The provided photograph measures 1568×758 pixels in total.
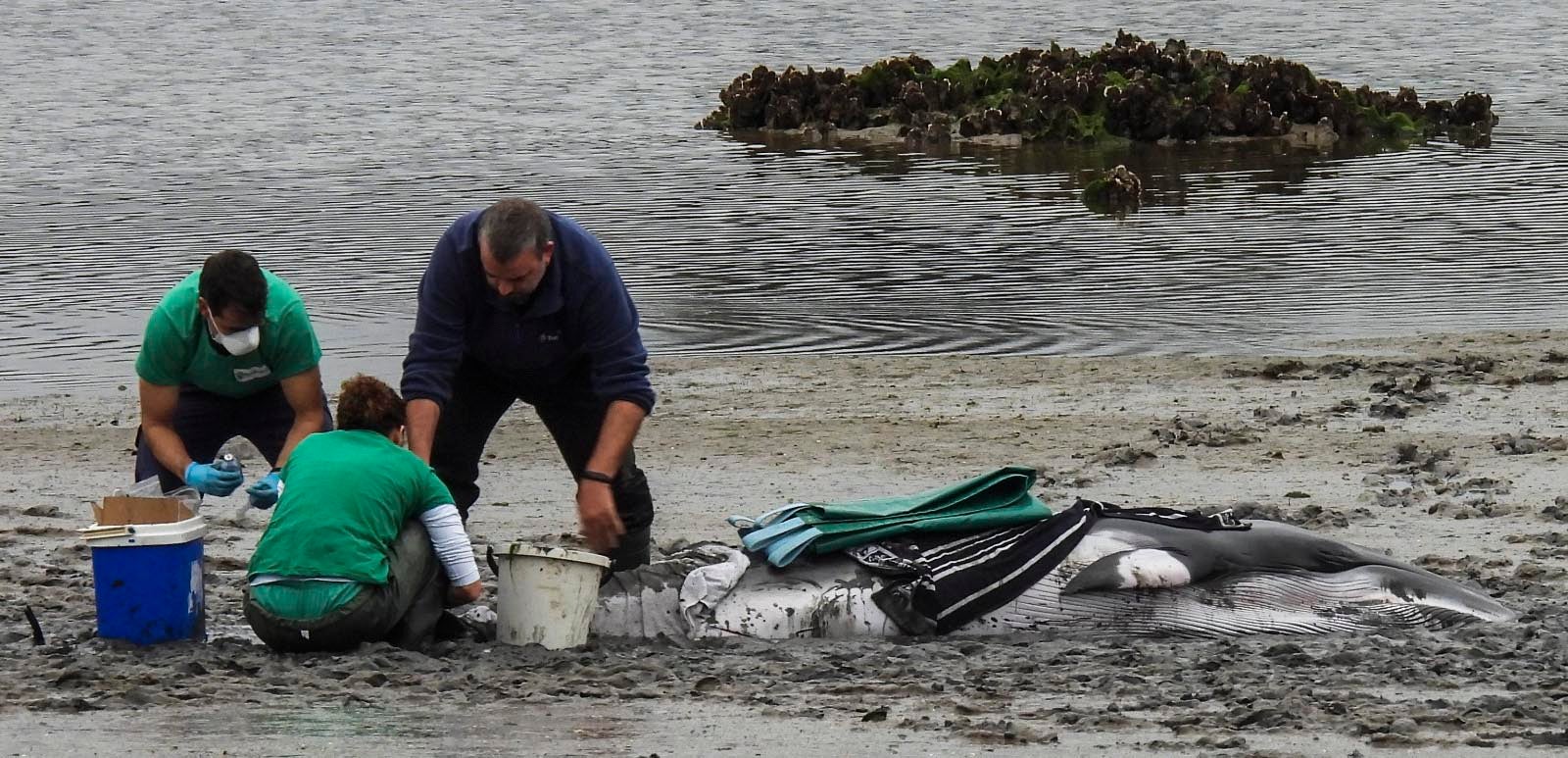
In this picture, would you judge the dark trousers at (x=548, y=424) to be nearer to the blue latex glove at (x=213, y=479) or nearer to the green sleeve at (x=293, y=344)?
the green sleeve at (x=293, y=344)

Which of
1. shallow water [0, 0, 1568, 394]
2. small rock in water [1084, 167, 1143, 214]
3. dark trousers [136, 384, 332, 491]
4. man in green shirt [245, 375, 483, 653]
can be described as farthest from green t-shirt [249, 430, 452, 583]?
small rock in water [1084, 167, 1143, 214]

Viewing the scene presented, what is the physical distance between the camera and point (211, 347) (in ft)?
21.2

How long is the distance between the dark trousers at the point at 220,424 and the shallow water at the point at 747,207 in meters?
4.58

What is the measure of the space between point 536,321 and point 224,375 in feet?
3.37

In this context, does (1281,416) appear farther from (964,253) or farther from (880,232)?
(880,232)

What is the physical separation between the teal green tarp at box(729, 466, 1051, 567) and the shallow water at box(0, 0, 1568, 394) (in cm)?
502

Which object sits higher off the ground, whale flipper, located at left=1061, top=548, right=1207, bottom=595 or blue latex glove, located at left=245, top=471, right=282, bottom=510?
blue latex glove, located at left=245, top=471, right=282, bottom=510

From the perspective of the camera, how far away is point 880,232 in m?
15.9

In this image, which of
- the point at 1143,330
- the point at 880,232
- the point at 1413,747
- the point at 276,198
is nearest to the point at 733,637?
the point at 1413,747

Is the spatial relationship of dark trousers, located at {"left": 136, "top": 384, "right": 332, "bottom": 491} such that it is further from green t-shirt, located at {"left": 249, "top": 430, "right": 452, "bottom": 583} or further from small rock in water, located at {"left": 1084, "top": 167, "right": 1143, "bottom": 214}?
small rock in water, located at {"left": 1084, "top": 167, "right": 1143, "bottom": 214}

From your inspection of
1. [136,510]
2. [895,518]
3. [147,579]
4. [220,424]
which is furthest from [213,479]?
[895,518]

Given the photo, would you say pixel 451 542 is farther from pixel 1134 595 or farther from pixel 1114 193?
pixel 1114 193

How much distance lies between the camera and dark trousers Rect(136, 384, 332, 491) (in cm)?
673

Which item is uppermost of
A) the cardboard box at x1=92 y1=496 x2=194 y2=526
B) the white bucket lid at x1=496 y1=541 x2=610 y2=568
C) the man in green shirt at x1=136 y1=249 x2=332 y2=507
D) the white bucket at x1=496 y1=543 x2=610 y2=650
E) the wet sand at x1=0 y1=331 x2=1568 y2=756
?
the man in green shirt at x1=136 y1=249 x2=332 y2=507
